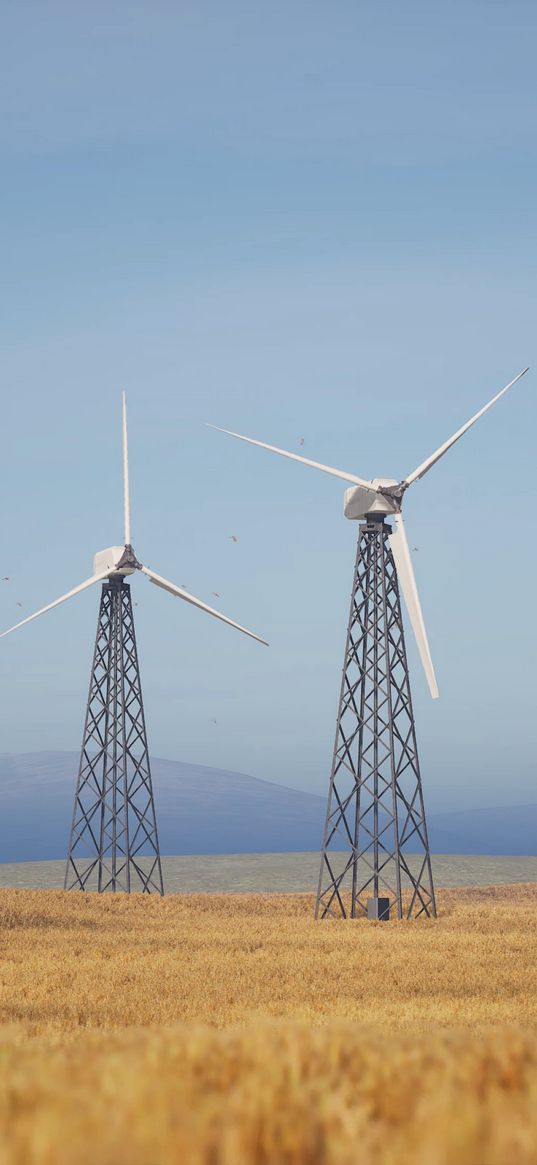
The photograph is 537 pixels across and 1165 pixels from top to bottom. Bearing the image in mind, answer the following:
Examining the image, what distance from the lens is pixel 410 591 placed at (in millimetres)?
45031

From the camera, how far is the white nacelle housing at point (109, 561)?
56.6 meters

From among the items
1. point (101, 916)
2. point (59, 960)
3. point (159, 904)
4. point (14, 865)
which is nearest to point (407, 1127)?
point (59, 960)

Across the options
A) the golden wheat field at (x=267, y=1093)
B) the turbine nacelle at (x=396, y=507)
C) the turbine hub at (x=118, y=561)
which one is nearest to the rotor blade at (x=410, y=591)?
the turbine nacelle at (x=396, y=507)

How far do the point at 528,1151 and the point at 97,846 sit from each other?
54.2 meters

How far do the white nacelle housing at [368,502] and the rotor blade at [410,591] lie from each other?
1.81ft

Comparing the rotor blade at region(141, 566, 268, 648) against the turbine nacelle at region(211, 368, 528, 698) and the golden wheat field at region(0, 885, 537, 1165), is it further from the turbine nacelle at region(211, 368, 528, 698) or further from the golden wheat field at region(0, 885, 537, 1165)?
the golden wheat field at region(0, 885, 537, 1165)

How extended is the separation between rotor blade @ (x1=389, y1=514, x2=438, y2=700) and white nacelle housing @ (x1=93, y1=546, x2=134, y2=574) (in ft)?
48.4

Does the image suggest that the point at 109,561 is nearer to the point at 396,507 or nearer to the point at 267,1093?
the point at 396,507

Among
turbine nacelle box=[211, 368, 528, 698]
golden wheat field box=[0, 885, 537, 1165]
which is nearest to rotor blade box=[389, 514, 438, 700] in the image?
turbine nacelle box=[211, 368, 528, 698]

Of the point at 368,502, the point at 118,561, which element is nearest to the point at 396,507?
the point at 368,502

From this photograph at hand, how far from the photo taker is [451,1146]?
204 inches

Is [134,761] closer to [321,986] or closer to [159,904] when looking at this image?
[159,904]

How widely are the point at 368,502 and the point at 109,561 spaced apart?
15.1 metres

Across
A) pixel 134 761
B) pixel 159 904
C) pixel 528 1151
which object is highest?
pixel 134 761
